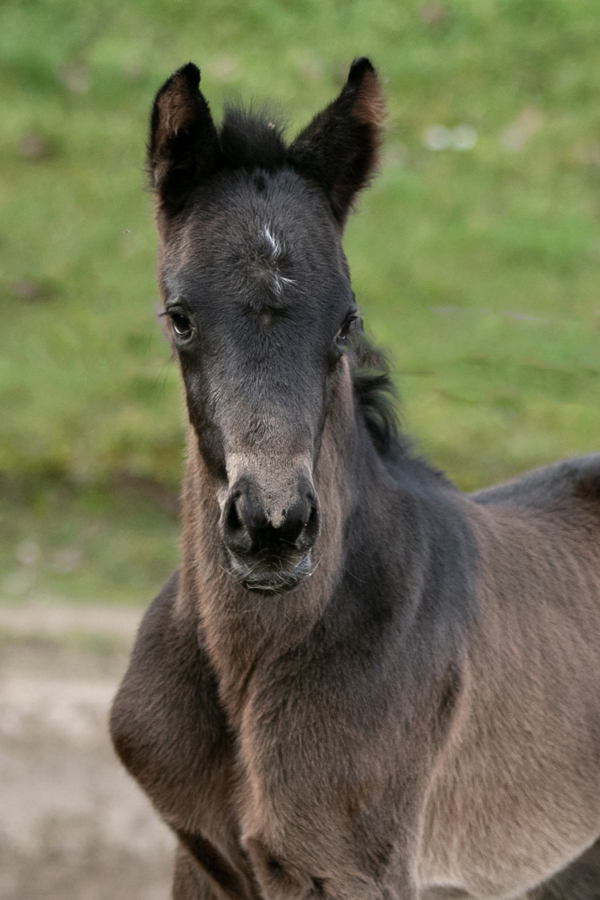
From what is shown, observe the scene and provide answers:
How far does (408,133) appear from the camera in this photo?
10.1 m

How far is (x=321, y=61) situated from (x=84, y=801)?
7503 millimetres

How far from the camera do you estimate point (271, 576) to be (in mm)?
2689

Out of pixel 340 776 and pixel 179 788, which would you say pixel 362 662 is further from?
pixel 179 788

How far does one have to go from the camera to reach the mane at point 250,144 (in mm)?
3082

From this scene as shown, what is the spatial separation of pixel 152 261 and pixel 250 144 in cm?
645

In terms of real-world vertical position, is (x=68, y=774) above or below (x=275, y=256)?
below

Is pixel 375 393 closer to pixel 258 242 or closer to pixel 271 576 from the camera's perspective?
pixel 258 242

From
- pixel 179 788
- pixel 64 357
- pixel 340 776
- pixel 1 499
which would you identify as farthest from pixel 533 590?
pixel 64 357

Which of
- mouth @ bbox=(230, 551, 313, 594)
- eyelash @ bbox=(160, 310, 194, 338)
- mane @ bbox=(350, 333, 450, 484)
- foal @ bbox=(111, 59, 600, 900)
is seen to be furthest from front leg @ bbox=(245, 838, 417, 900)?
eyelash @ bbox=(160, 310, 194, 338)

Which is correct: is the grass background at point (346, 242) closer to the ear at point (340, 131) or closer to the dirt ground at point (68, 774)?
the dirt ground at point (68, 774)

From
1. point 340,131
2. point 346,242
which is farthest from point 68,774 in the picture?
point 346,242

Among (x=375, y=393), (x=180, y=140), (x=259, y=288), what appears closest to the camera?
(x=259, y=288)

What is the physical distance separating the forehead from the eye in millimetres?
75

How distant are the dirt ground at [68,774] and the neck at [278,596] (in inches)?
91.9
